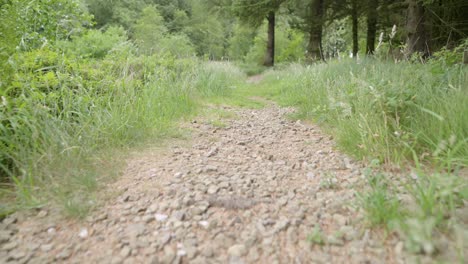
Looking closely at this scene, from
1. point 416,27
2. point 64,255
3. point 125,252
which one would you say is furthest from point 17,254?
point 416,27

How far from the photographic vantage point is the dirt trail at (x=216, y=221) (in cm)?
116

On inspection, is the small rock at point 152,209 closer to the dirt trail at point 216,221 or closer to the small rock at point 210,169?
the dirt trail at point 216,221

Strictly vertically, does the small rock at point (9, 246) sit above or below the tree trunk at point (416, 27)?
below

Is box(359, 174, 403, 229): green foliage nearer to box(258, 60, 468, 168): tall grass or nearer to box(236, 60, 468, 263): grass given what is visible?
box(236, 60, 468, 263): grass

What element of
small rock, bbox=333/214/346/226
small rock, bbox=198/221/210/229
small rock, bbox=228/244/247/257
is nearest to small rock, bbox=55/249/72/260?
small rock, bbox=198/221/210/229

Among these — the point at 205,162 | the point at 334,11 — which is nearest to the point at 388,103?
the point at 205,162

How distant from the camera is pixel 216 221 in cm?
139

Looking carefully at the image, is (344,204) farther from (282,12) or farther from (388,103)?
(282,12)

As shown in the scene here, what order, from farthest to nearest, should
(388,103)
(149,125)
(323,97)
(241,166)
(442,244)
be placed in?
(323,97), (149,125), (241,166), (388,103), (442,244)

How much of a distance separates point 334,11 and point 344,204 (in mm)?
11549

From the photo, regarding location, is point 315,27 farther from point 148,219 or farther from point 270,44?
point 148,219

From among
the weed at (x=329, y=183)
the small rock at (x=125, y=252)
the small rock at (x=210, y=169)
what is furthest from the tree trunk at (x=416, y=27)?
the small rock at (x=125, y=252)

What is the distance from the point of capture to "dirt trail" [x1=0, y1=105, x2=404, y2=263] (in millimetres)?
1162

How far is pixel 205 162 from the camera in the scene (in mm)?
2182
